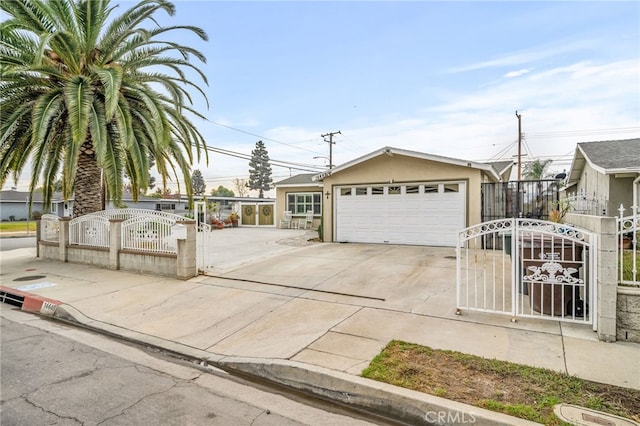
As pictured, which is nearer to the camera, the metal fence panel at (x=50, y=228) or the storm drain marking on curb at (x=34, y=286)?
the storm drain marking on curb at (x=34, y=286)

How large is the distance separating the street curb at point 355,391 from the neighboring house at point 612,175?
936 cm

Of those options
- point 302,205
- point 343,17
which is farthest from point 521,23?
point 302,205

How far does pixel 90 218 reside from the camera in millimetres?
10430

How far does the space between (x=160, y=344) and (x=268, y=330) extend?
1527 millimetres

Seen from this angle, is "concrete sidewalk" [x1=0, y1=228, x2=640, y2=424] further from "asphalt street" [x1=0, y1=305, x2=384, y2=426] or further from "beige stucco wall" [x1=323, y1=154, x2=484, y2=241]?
"beige stucco wall" [x1=323, y1=154, x2=484, y2=241]

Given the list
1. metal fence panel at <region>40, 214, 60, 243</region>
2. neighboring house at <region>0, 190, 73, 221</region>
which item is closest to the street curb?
metal fence panel at <region>40, 214, 60, 243</region>

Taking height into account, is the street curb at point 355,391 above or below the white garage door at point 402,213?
below

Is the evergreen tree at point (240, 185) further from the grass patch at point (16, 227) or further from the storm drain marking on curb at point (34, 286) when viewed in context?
the storm drain marking on curb at point (34, 286)

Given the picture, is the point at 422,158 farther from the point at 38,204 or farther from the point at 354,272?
the point at 38,204

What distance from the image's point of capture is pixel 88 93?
880 centimetres

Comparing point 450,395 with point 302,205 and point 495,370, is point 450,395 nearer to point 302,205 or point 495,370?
point 495,370

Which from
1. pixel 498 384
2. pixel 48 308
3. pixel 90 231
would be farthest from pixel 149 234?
pixel 498 384

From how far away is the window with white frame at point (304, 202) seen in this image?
2097cm

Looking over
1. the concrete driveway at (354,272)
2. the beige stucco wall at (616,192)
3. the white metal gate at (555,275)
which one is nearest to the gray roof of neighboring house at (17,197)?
the concrete driveway at (354,272)
